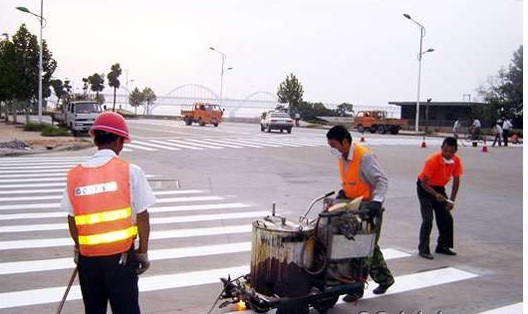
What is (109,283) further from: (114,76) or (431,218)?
Answer: (114,76)

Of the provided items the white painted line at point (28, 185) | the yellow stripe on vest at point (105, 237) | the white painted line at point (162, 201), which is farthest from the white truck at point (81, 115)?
the yellow stripe on vest at point (105, 237)

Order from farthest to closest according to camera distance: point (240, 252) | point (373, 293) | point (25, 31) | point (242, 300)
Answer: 1. point (25, 31)
2. point (240, 252)
3. point (373, 293)
4. point (242, 300)

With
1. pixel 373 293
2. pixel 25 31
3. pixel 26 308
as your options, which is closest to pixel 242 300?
pixel 373 293

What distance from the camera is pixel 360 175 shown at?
543 centimetres

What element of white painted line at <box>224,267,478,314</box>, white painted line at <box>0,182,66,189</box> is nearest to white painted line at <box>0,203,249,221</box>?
white painted line at <box>0,182,66,189</box>

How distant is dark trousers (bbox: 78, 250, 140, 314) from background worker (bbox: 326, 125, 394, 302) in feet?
8.39

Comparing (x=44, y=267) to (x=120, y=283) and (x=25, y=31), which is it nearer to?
(x=120, y=283)

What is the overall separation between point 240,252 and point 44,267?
2.36 meters

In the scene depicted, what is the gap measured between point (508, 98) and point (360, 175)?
5079 cm

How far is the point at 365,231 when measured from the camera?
4.87 metres

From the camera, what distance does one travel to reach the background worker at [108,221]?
330 cm

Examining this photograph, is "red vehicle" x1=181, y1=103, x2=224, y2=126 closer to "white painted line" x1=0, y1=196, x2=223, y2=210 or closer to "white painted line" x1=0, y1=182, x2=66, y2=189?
"white painted line" x1=0, y1=182, x2=66, y2=189

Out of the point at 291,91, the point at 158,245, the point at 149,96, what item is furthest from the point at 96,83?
the point at 158,245

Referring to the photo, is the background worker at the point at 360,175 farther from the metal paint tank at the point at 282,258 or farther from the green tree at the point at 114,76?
the green tree at the point at 114,76
